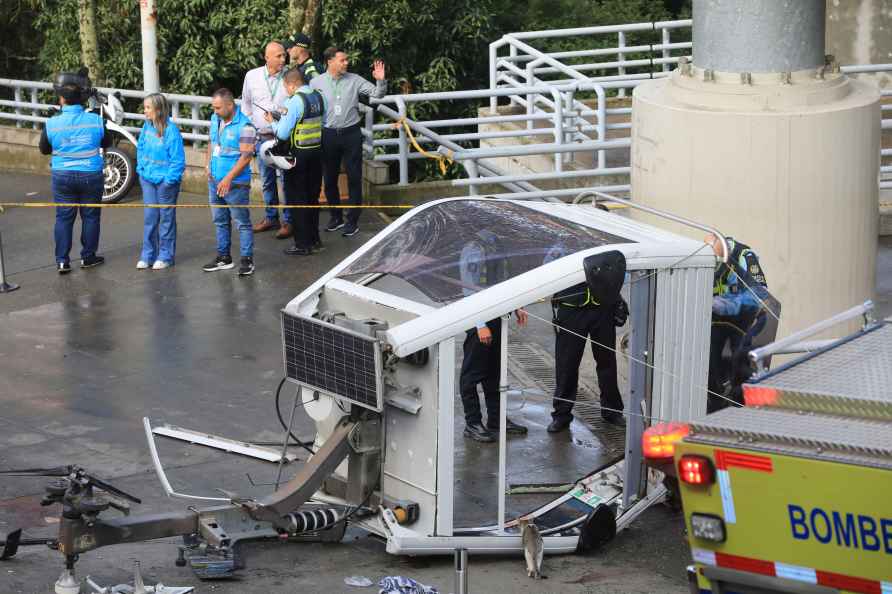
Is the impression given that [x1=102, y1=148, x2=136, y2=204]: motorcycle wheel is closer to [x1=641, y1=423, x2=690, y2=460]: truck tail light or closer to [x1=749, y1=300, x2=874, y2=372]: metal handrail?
[x1=749, y1=300, x2=874, y2=372]: metal handrail

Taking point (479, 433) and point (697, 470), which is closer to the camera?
point (697, 470)

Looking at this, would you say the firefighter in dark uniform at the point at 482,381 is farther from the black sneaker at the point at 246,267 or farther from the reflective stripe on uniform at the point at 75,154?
the reflective stripe on uniform at the point at 75,154

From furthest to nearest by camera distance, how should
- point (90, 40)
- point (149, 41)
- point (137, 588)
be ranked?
point (90, 40)
point (149, 41)
point (137, 588)

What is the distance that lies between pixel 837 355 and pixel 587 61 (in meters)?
17.9

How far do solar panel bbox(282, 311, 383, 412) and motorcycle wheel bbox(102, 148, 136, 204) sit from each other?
26.4 feet

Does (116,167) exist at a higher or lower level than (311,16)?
lower

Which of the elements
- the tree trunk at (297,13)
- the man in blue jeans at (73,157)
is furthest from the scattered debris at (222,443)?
the tree trunk at (297,13)

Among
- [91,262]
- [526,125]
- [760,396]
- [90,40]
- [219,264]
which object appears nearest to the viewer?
[760,396]

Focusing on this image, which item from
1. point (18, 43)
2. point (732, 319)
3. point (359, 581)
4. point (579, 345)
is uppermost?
point (18, 43)

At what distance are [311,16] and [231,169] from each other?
599cm

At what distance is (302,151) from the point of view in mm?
13758

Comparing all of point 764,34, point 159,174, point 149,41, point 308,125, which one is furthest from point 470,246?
point 149,41

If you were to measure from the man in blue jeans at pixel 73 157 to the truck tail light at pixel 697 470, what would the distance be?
8736 mm

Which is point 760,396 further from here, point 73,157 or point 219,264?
point 73,157
